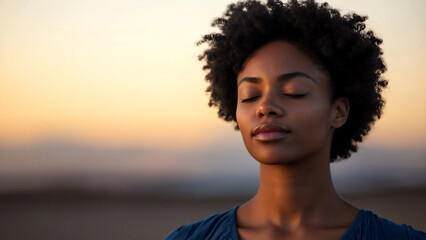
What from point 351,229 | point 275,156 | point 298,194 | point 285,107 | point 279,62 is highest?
point 279,62

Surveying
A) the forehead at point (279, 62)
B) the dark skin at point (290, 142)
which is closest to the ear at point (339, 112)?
the dark skin at point (290, 142)

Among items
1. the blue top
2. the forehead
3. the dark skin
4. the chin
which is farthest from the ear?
the blue top

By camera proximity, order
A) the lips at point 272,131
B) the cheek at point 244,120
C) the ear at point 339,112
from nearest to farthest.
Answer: the lips at point 272,131 < the cheek at point 244,120 < the ear at point 339,112

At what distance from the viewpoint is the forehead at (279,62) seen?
A: 279 cm

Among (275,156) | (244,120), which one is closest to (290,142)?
(275,156)

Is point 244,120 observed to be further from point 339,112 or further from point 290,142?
point 339,112

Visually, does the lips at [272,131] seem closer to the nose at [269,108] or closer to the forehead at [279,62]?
the nose at [269,108]

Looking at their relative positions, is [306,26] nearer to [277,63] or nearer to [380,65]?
[277,63]

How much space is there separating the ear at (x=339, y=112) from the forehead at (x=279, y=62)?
0.17m

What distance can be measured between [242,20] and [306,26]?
35 cm

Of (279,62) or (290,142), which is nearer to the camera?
(290,142)

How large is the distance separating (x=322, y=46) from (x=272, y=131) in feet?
1.63

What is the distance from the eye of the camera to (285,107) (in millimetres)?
2719

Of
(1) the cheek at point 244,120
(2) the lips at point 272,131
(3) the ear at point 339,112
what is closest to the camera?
(2) the lips at point 272,131
